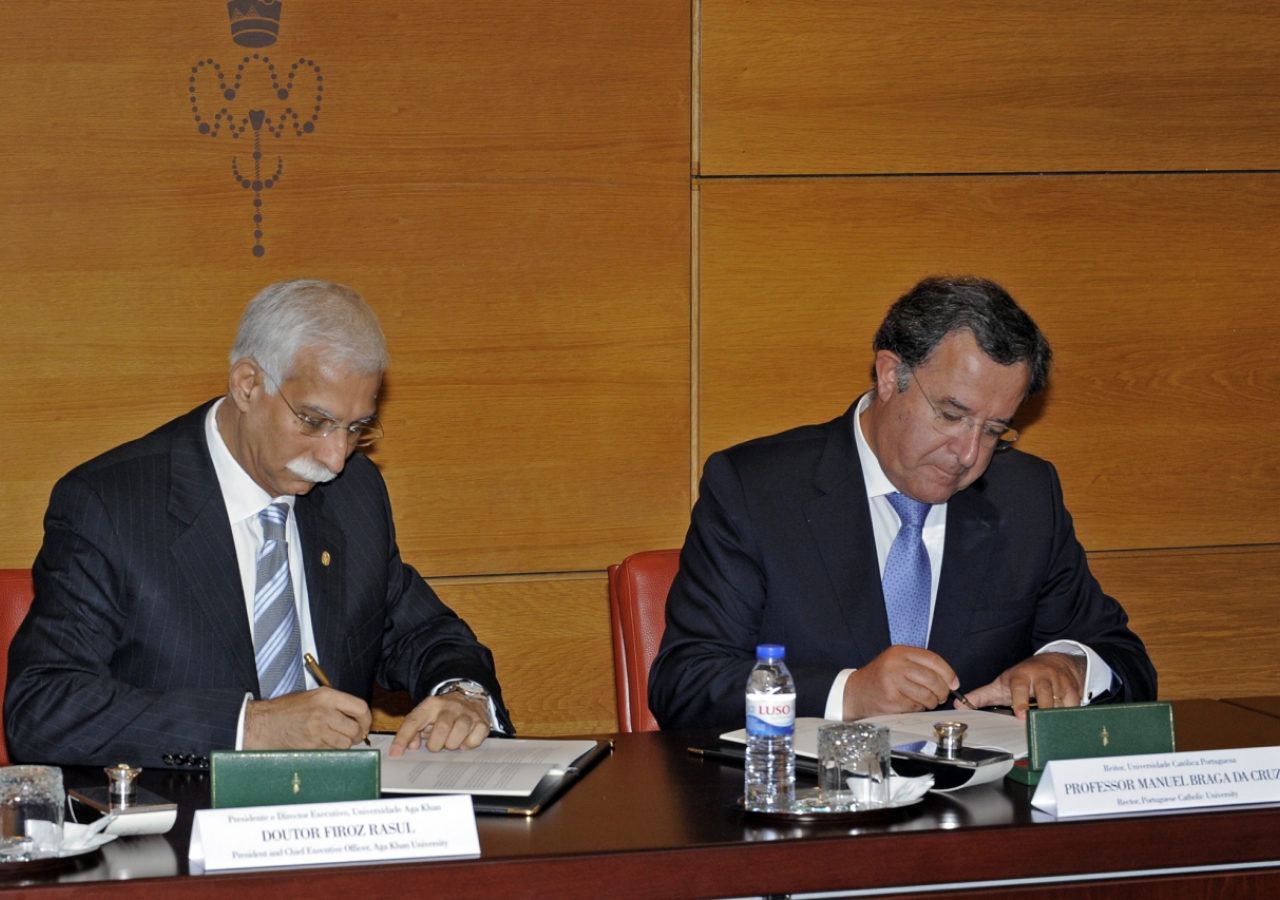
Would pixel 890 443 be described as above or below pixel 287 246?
below

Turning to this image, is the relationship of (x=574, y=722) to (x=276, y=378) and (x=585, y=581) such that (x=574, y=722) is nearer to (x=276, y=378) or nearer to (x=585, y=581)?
(x=585, y=581)

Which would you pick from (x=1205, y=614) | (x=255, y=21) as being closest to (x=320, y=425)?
(x=255, y=21)

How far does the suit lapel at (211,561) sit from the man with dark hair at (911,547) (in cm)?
70

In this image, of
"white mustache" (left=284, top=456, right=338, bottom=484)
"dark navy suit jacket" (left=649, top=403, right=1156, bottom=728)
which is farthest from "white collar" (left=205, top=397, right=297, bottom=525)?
"dark navy suit jacket" (left=649, top=403, right=1156, bottom=728)

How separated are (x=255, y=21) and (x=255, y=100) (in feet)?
0.57

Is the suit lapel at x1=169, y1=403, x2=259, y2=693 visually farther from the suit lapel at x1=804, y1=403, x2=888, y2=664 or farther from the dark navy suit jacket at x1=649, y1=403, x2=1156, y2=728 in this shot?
the suit lapel at x1=804, y1=403, x2=888, y2=664

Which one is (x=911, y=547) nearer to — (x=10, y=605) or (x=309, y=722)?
(x=309, y=722)

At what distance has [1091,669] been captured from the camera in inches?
92.7

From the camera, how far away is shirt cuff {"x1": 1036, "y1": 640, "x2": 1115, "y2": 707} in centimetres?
234

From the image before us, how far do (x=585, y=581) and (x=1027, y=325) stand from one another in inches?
52.8

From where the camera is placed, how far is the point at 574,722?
3320mm

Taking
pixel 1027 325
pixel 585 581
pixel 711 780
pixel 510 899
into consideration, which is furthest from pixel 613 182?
pixel 510 899

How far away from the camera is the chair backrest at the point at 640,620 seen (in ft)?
8.30

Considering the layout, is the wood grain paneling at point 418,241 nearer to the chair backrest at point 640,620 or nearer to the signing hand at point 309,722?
the chair backrest at point 640,620
